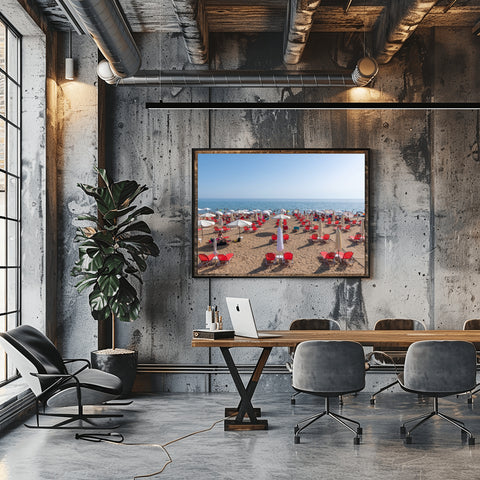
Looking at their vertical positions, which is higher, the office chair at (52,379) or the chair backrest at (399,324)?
the chair backrest at (399,324)

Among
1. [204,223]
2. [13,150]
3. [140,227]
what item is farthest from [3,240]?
[204,223]

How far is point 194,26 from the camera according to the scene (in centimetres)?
600

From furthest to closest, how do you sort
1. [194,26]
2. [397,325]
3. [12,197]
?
[397,325]
[12,197]
[194,26]

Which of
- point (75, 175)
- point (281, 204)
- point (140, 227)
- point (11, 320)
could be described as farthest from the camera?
point (281, 204)

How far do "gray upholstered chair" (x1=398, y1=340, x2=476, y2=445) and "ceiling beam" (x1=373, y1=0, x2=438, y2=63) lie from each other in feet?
10.3

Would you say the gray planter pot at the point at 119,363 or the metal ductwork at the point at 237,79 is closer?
the gray planter pot at the point at 119,363

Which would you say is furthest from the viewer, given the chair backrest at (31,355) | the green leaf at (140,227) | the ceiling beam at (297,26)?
the green leaf at (140,227)

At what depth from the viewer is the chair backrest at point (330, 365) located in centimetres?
469

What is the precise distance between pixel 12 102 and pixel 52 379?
312cm

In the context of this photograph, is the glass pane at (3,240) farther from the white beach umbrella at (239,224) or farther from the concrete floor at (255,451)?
the white beach umbrella at (239,224)

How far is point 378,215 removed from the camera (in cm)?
728

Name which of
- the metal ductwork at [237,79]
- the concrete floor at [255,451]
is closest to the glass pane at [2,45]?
the metal ductwork at [237,79]

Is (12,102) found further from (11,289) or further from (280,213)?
(280,213)

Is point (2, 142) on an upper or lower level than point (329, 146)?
lower
